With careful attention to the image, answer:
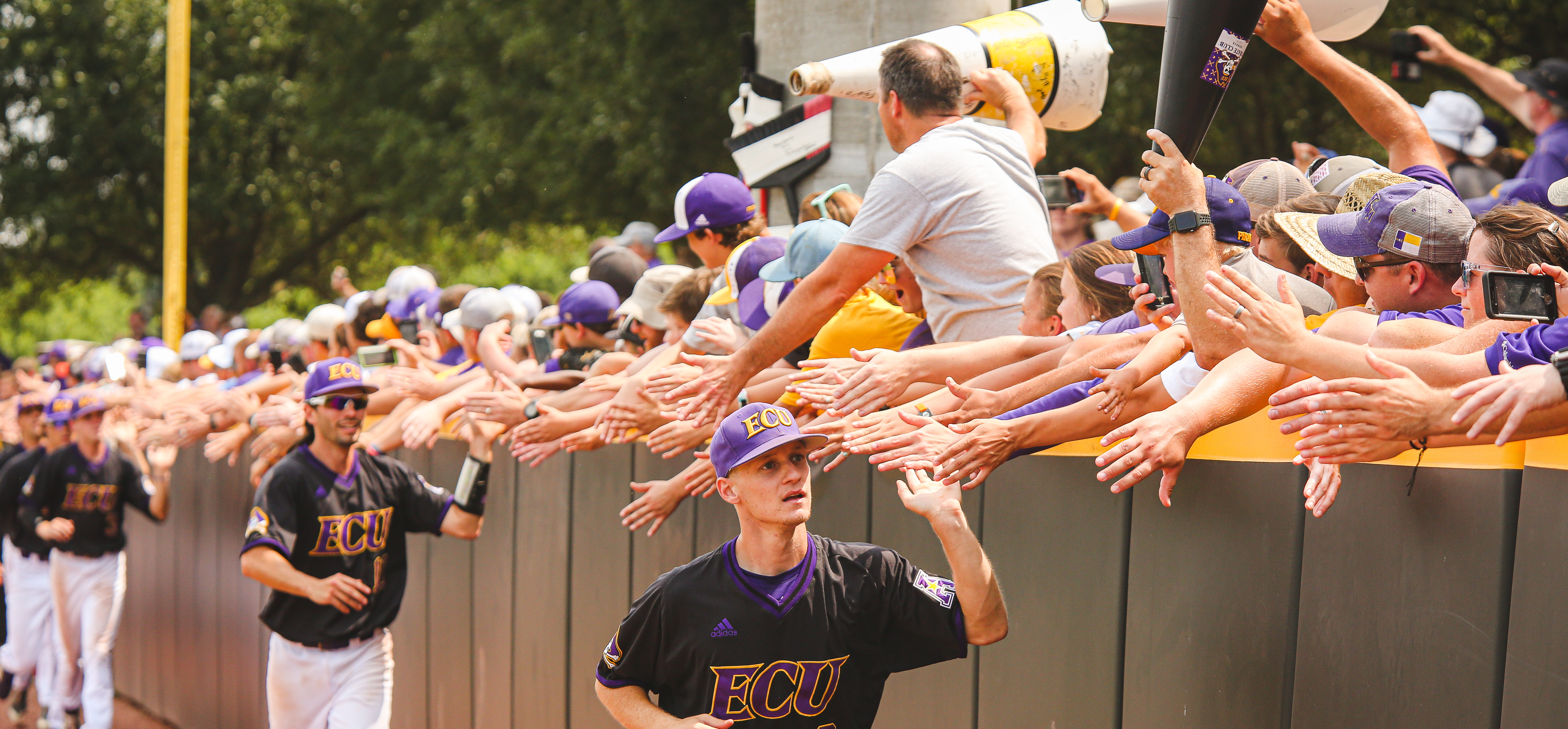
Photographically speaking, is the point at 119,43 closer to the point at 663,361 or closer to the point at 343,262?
the point at 343,262

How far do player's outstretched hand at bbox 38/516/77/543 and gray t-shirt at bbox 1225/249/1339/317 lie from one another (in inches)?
393

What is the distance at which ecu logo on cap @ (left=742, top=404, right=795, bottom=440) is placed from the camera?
3.75m

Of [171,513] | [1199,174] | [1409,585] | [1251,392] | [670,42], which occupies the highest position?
[670,42]

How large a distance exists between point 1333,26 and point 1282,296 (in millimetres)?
2027

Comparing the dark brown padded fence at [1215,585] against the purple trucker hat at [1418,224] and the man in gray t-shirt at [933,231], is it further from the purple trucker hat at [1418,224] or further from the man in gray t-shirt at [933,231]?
the man in gray t-shirt at [933,231]

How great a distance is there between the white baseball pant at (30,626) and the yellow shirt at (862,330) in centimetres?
914

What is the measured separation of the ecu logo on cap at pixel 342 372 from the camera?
7094 mm

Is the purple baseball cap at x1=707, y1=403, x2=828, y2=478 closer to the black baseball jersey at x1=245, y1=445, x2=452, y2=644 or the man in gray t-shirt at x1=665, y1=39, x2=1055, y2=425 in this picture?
the man in gray t-shirt at x1=665, y1=39, x2=1055, y2=425

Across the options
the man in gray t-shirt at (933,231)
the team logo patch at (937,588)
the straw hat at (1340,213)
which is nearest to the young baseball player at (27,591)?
the man in gray t-shirt at (933,231)

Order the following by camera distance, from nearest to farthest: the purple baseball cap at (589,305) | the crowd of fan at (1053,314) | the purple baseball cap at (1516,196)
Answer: the crowd of fan at (1053,314) < the purple baseball cap at (1516,196) < the purple baseball cap at (589,305)

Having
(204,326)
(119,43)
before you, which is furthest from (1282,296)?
(119,43)

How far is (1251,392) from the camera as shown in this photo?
3436 millimetres

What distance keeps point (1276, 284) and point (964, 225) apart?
4.28 feet

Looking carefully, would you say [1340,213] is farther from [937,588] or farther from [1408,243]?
[937,588]
